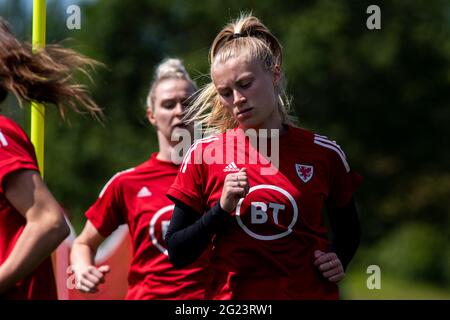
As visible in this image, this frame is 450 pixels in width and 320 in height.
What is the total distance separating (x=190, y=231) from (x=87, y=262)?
1.53m

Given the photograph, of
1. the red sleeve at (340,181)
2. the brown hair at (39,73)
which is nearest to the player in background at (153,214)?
the red sleeve at (340,181)

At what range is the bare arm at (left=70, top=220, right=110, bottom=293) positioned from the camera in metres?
5.09

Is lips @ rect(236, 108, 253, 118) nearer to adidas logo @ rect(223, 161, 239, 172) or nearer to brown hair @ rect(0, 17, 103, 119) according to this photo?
adidas logo @ rect(223, 161, 239, 172)

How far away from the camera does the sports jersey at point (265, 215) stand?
409 centimetres

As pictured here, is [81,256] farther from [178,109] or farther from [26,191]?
[26,191]

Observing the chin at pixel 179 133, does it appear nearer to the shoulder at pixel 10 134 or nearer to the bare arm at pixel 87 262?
the bare arm at pixel 87 262

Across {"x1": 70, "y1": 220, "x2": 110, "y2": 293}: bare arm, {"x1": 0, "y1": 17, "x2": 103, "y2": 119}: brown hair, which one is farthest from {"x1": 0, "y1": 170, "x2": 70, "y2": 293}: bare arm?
{"x1": 70, "y1": 220, "x2": 110, "y2": 293}: bare arm

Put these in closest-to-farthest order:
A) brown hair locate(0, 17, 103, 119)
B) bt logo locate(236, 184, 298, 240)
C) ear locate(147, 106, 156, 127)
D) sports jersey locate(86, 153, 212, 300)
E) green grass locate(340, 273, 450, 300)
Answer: brown hair locate(0, 17, 103, 119) < bt logo locate(236, 184, 298, 240) < sports jersey locate(86, 153, 212, 300) < ear locate(147, 106, 156, 127) < green grass locate(340, 273, 450, 300)

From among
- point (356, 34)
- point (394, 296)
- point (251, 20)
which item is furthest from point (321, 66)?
point (251, 20)

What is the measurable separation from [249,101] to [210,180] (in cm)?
34

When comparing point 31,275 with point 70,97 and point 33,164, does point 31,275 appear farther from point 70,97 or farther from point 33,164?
point 70,97

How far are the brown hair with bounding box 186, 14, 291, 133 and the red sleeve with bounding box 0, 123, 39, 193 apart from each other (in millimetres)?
854

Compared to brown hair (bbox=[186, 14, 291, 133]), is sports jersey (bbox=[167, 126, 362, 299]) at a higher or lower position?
lower

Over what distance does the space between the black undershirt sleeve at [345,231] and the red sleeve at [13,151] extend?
1305mm
